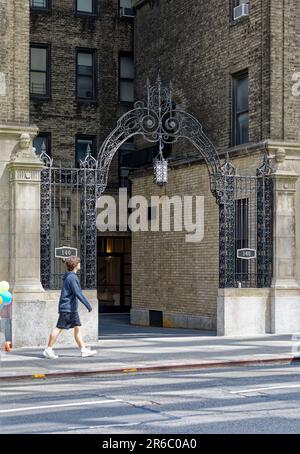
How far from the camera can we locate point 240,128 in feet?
82.3

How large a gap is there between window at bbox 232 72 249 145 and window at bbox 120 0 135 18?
924cm

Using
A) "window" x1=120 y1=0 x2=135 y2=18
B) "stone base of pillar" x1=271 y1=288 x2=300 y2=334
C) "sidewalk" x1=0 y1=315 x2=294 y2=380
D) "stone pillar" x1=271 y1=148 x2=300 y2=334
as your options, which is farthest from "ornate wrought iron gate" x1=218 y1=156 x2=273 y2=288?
"window" x1=120 y1=0 x2=135 y2=18

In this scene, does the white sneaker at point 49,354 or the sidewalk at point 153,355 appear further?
the white sneaker at point 49,354

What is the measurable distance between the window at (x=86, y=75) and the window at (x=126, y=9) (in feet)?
6.09

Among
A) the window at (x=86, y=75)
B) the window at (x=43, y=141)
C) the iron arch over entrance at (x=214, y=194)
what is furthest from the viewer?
the window at (x=86, y=75)

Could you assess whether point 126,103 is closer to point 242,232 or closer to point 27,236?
point 242,232

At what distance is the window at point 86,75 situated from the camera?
32.6 metres

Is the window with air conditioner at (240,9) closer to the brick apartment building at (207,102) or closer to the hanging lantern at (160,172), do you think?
the brick apartment building at (207,102)

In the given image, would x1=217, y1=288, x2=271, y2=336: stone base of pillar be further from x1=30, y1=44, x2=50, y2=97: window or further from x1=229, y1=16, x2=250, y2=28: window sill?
x1=30, y1=44, x2=50, y2=97: window

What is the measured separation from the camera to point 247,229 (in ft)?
78.6

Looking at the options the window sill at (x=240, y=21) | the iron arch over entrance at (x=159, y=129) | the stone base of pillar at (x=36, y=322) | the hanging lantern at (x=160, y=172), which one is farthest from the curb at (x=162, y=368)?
the window sill at (x=240, y=21)

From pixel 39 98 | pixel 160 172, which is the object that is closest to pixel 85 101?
pixel 39 98

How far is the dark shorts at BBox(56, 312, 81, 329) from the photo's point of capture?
1712 centimetres

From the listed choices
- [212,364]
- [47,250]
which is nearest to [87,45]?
[47,250]
